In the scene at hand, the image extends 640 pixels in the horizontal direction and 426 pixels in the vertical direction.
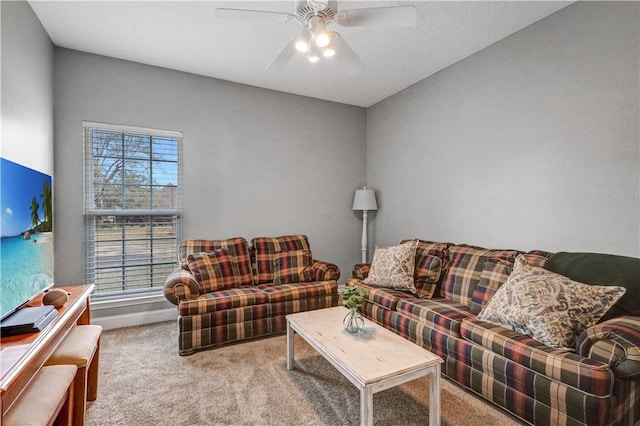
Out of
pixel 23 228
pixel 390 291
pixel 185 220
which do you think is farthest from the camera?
pixel 185 220

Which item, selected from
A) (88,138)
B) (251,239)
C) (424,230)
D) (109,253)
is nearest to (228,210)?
(251,239)

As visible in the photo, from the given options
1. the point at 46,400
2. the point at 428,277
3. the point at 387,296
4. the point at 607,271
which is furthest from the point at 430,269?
the point at 46,400

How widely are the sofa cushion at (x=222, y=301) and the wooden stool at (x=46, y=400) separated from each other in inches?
45.9

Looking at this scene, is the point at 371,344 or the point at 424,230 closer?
the point at 371,344

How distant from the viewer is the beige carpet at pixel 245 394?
6.15 ft

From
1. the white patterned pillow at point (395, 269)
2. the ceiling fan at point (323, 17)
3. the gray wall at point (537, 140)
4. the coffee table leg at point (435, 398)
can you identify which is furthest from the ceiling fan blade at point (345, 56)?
the coffee table leg at point (435, 398)

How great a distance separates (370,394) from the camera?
1.56 meters

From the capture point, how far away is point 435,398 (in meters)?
1.73

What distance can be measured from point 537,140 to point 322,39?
79.9 inches

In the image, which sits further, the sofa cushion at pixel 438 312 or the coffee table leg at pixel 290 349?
the coffee table leg at pixel 290 349

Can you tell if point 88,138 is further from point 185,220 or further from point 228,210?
point 228,210

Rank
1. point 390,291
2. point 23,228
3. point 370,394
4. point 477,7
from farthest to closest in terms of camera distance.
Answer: point 390,291, point 477,7, point 23,228, point 370,394

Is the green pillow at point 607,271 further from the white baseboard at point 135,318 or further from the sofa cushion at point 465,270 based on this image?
the white baseboard at point 135,318

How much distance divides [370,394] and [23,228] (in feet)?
6.71
